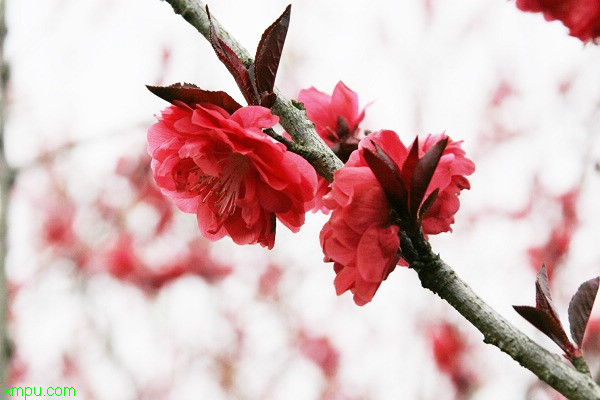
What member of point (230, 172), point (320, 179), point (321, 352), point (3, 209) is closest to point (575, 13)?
point (320, 179)

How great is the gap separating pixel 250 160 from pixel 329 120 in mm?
256

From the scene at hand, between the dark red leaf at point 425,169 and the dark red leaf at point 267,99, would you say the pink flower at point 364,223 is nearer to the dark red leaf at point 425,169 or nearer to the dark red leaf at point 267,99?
the dark red leaf at point 425,169

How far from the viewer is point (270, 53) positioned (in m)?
0.86

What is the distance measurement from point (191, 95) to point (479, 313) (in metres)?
0.52

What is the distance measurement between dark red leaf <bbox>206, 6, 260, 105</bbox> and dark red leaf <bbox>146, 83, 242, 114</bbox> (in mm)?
30

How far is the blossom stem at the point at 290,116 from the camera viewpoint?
92 cm

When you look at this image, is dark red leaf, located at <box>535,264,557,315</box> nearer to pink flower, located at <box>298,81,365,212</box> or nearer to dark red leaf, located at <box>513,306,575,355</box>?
dark red leaf, located at <box>513,306,575,355</box>

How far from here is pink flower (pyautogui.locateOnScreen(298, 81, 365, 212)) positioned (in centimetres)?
113

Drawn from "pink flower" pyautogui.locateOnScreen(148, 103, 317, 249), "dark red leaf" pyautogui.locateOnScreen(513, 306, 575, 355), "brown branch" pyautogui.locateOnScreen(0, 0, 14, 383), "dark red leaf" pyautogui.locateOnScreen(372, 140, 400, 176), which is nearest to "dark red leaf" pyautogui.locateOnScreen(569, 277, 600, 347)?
"dark red leaf" pyautogui.locateOnScreen(513, 306, 575, 355)

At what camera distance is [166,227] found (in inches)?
197

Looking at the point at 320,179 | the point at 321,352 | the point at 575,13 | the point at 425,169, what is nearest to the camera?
the point at 425,169

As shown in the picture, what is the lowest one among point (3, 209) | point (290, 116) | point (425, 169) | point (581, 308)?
point (581, 308)

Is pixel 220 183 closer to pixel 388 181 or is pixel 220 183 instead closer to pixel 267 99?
pixel 267 99

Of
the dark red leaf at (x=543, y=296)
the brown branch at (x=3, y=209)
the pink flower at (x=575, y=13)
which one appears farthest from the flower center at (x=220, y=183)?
the brown branch at (x=3, y=209)
